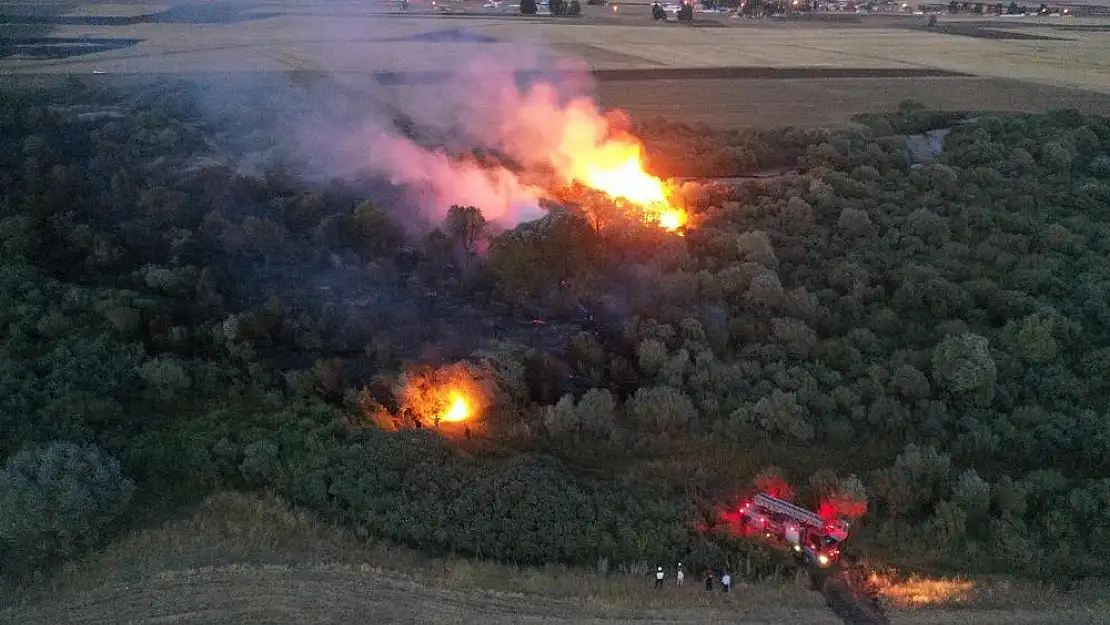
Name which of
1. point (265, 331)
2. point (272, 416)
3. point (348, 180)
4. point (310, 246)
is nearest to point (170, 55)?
point (348, 180)

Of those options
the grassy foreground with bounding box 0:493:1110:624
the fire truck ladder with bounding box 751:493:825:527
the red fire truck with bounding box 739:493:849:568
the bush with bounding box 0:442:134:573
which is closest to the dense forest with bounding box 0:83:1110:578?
the bush with bounding box 0:442:134:573

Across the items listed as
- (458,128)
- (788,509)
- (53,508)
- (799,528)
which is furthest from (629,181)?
(53,508)

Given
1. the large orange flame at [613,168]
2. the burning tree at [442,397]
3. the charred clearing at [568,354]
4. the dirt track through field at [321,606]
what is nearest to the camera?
the dirt track through field at [321,606]

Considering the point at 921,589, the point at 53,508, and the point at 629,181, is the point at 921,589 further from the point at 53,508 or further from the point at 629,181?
the point at 629,181

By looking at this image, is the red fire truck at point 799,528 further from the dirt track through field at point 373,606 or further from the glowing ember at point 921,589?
the dirt track through field at point 373,606

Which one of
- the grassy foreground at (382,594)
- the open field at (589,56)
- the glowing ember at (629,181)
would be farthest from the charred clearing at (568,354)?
the open field at (589,56)

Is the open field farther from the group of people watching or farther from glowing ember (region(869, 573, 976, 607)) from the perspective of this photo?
the group of people watching
